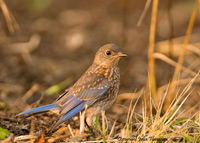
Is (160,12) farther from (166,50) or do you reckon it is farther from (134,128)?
(134,128)

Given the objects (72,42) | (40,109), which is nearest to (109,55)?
(40,109)

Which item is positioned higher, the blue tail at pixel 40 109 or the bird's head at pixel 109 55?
the bird's head at pixel 109 55

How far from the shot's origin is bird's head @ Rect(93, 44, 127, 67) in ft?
16.4

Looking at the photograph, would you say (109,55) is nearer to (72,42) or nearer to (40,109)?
(40,109)

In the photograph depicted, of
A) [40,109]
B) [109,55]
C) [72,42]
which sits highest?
[72,42]

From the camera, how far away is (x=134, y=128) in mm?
4898

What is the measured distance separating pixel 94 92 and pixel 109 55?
591mm

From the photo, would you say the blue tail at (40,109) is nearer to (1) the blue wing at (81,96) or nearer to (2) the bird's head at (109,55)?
(1) the blue wing at (81,96)

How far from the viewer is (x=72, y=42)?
8.59 metres

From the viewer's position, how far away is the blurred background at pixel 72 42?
7.00 meters

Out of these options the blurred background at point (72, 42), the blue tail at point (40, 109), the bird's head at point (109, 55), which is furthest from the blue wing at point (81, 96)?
the blurred background at point (72, 42)

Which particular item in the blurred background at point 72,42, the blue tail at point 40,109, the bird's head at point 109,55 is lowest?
the blue tail at point 40,109

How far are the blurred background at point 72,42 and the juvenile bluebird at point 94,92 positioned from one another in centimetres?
104

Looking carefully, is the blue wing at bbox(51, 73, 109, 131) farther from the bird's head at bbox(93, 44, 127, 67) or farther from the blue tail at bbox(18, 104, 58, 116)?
the bird's head at bbox(93, 44, 127, 67)
